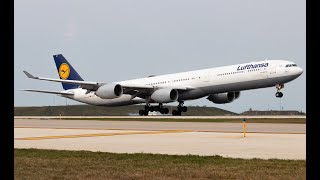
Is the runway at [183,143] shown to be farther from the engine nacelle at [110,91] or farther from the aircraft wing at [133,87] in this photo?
the aircraft wing at [133,87]

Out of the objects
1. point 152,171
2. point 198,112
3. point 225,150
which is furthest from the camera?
point 198,112

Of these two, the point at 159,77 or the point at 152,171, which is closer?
the point at 152,171

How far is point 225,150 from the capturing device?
15.3m

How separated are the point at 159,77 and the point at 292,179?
5637 centimetres

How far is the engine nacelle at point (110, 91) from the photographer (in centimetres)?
5734

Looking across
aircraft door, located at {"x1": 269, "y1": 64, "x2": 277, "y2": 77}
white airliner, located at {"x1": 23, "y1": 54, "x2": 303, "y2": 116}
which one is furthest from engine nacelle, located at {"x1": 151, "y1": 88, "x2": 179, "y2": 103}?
aircraft door, located at {"x1": 269, "y1": 64, "x2": 277, "y2": 77}

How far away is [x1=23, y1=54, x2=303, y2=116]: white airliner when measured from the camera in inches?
2098

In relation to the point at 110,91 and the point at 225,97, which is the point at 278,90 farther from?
the point at 110,91

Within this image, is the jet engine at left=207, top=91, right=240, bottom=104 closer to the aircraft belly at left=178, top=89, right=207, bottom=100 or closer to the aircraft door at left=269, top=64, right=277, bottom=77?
the aircraft belly at left=178, top=89, right=207, bottom=100

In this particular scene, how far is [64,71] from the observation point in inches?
2916

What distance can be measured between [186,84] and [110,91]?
929 centimetres
